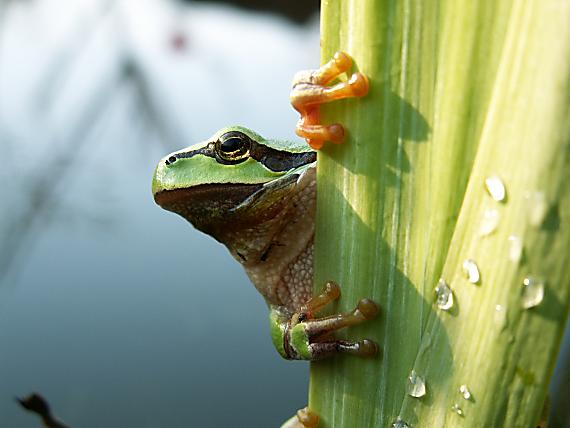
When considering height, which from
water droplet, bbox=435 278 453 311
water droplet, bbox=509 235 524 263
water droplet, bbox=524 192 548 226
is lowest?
water droplet, bbox=435 278 453 311

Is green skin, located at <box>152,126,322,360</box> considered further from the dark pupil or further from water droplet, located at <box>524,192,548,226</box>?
water droplet, located at <box>524,192,548,226</box>

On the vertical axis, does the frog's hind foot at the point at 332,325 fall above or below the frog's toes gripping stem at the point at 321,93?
below

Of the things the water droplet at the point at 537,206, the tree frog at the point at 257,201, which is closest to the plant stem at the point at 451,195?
the water droplet at the point at 537,206

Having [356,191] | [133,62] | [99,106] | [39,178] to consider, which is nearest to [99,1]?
[133,62]

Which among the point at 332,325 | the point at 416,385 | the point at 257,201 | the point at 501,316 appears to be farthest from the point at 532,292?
the point at 257,201

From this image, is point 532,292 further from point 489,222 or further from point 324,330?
point 324,330

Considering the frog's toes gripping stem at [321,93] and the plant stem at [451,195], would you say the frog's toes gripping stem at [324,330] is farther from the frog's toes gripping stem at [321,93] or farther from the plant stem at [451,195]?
the frog's toes gripping stem at [321,93]

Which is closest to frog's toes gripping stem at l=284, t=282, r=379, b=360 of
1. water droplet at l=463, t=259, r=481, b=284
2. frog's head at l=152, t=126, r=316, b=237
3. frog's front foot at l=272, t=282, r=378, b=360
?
frog's front foot at l=272, t=282, r=378, b=360
